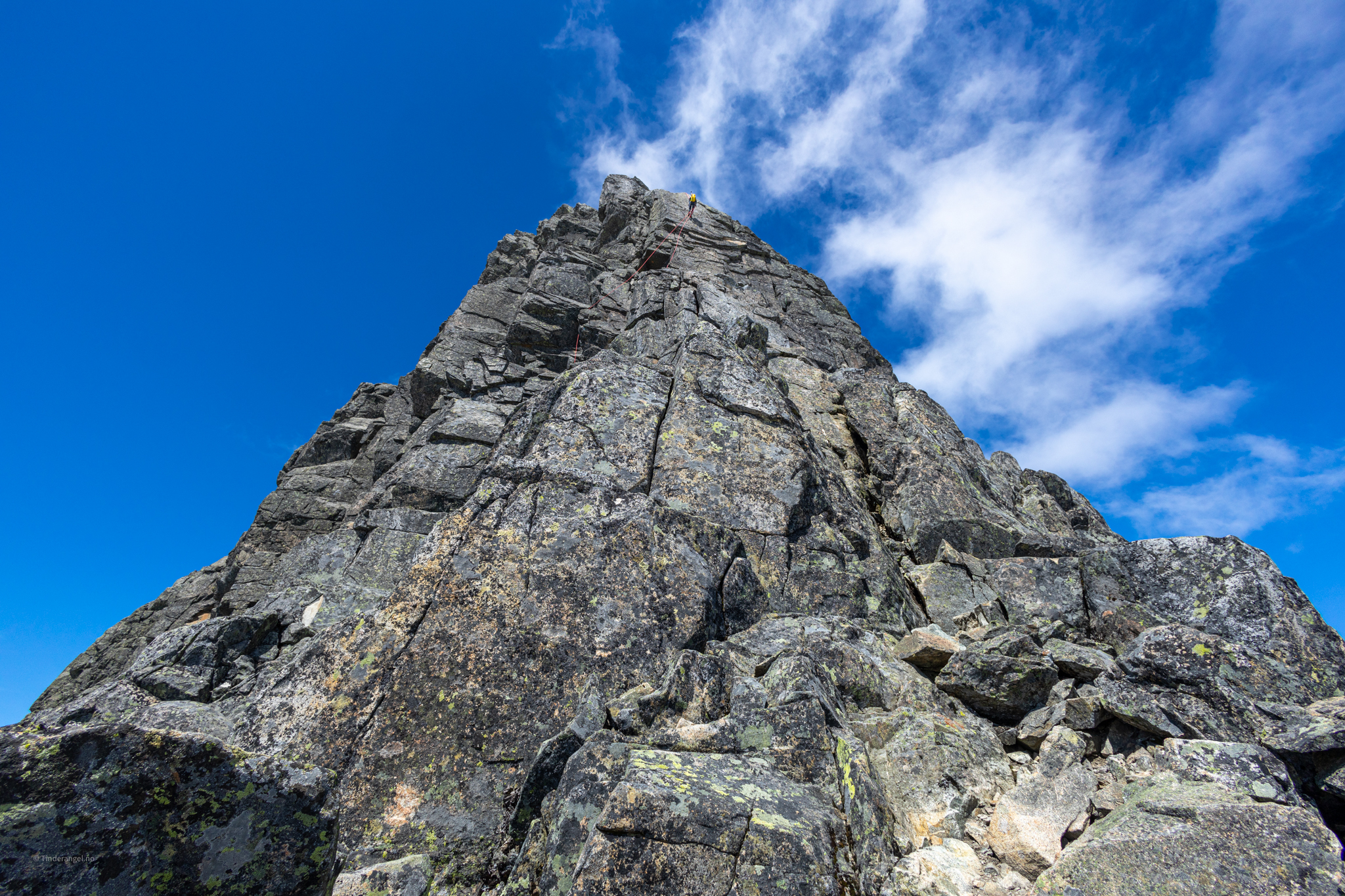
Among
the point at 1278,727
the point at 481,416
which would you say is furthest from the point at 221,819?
the point at 481,416

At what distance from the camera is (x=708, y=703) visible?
29.3ft

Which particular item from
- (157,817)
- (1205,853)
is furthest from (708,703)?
(157,817)

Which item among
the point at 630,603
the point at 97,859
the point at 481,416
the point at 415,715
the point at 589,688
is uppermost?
the point at 481,416

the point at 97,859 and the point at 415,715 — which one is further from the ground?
the point at 415,715

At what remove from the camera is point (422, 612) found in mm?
10820

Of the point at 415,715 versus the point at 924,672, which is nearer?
the point at 415,715

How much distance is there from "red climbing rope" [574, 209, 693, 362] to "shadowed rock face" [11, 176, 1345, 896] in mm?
20655

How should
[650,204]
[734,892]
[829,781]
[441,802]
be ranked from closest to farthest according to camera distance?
[734,892] → [829,781] → [441,802] → [650,204]

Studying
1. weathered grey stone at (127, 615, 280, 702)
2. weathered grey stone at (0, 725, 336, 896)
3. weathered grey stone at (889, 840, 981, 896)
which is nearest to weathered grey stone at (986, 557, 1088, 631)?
weathered grey stone at (889, 840, 981, 896)

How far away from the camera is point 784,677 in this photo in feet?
30.9

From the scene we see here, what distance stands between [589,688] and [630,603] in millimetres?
2100

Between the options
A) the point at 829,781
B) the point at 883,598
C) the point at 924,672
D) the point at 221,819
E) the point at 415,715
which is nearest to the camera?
the point at 221,819

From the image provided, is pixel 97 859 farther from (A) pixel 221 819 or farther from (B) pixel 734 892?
(B) pixel 734 892

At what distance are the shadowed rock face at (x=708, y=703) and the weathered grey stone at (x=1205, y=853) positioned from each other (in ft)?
0.11
